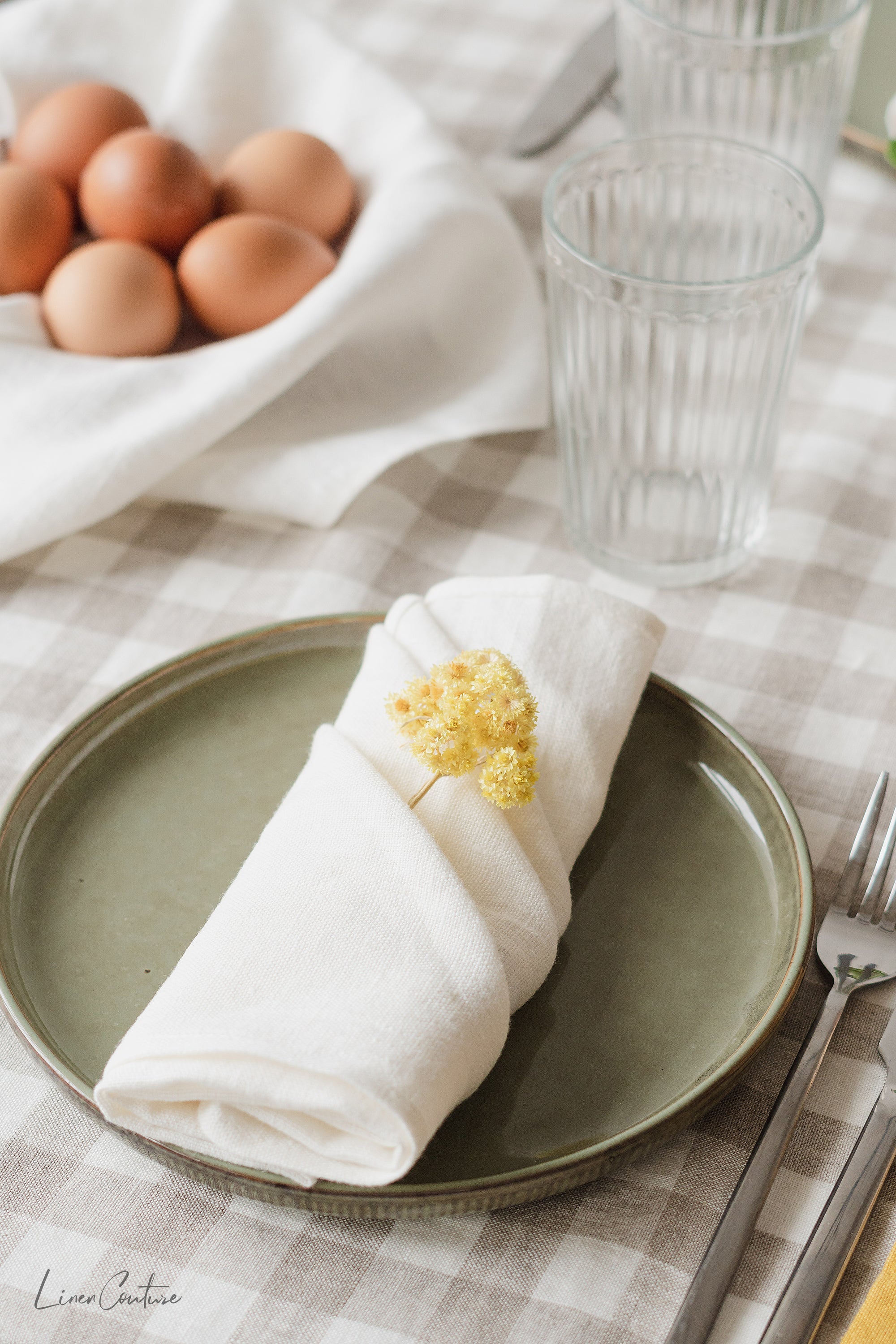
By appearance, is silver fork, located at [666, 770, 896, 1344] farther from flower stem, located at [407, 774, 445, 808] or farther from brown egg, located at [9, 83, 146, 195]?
brown egg, located at [9, 83, 146, 195]

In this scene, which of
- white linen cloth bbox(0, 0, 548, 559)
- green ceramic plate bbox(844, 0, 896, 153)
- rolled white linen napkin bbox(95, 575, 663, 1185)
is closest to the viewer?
rolled white linen napkin bbox(95, 575, 663, 1185)

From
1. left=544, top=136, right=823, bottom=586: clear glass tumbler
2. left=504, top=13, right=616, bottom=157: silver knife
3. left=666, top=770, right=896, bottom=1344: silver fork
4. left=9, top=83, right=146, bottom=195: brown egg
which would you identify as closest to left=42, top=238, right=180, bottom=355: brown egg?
left=9, top=83, right=146, bottom=195: brown egg

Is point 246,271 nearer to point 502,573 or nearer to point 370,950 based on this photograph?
point 502,573

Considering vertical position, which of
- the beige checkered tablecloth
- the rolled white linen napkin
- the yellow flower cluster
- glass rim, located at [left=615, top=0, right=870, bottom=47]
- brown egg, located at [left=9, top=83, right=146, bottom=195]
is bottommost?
the beige checkered tablecloth

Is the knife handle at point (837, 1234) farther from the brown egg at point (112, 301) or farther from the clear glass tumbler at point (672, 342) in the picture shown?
the brown egg at point (112, 301)

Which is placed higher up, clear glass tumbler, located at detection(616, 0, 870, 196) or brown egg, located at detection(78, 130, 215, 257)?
clear glass tumbler, located at detection(616, 0, 870, 196)

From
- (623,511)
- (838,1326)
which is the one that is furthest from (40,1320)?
(623,511)

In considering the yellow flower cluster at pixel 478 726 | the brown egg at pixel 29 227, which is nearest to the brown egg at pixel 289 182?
the brown egg at pixel 29 227
